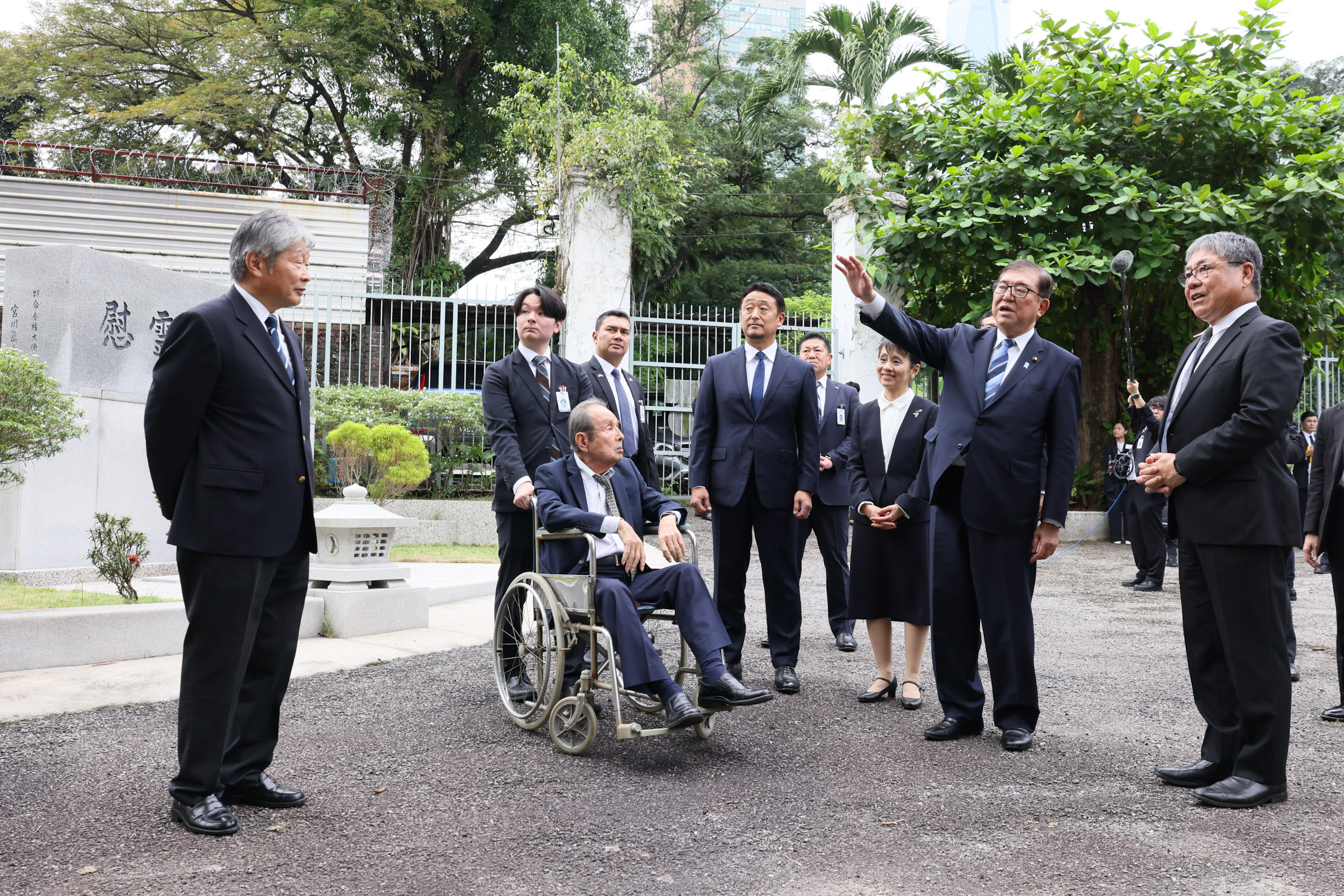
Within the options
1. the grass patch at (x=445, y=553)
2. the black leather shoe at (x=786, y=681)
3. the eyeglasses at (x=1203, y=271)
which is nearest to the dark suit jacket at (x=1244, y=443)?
the eyeglasses at (x=1203, y=271)

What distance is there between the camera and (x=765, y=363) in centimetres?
488

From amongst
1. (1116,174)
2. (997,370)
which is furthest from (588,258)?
(997,370)

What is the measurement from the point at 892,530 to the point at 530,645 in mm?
1734

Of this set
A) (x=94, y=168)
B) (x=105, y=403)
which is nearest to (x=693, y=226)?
(x=94, y=168)

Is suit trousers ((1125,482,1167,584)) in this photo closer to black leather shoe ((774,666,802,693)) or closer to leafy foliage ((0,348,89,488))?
black leather shoe ((774,666,802,693))

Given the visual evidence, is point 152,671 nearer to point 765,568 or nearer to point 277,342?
point 277,342

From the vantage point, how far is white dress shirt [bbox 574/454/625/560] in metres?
3.82

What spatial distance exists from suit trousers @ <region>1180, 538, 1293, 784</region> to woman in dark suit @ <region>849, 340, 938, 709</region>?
3.81 ft

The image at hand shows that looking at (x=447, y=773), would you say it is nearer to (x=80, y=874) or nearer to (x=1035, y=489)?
(x=80, y=874)

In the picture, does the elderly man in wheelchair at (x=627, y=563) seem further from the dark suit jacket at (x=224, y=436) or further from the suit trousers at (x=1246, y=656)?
the suit trousers at (x=1246, y=656)

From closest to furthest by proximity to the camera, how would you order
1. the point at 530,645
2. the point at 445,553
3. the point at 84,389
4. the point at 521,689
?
the point at 530,645, the point at 521,689, the point at 84,389, the point at 445,553

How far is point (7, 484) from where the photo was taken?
6.39 meters

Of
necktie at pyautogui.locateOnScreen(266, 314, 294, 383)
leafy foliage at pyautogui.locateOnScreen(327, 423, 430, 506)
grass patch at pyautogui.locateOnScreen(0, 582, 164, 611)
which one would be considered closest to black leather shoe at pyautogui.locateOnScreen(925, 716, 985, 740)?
necktie at pyautogui.locateOnScreen(266, 314, 294, 383)

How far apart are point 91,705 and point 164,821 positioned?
1.56 m
